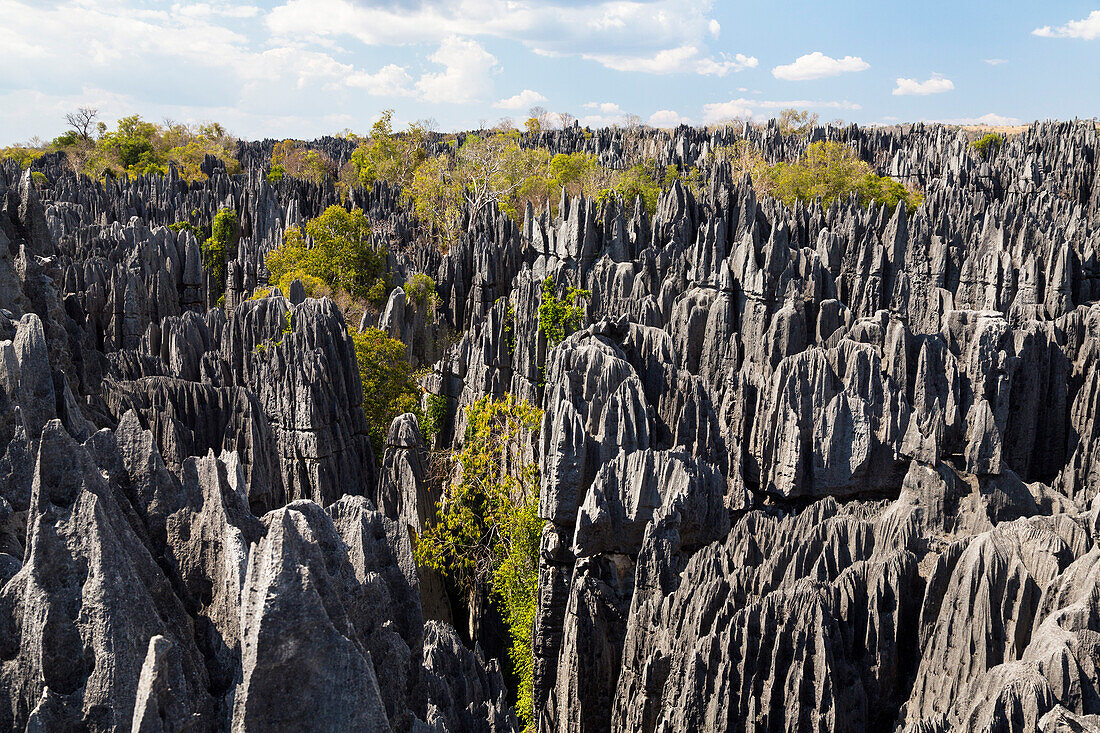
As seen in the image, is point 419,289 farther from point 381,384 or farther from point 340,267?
point 381,384

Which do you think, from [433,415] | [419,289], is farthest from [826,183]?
[433,415]

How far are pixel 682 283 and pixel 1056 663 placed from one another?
24.9 m

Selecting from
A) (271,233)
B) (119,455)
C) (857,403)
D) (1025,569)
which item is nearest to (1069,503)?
(857,403)

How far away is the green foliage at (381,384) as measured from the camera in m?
25.0

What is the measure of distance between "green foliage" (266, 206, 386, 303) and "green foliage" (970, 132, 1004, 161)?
68904mm

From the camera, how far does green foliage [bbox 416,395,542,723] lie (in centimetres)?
1712

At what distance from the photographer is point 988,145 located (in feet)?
256

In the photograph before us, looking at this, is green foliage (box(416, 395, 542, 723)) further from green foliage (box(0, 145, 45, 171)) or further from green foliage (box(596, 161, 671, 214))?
green foliage (box(0, 145, 45, 171))

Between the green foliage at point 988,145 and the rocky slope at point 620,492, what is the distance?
51049mm

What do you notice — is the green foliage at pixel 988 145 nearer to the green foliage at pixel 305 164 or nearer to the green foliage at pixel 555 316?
the green foliage at pixel 555 316

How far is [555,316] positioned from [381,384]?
7.19 meters

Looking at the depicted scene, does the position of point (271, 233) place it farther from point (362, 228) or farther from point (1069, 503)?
point (1069, 503)

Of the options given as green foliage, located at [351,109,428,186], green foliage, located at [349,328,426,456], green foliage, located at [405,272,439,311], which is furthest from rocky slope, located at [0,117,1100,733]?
green foliage, located at [351,109,428,186]

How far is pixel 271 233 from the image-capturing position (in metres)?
45.1
